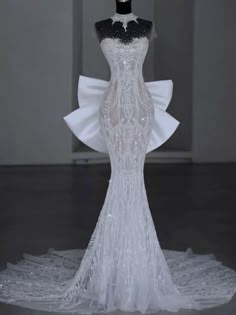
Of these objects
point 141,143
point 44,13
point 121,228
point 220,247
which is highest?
point 44,13

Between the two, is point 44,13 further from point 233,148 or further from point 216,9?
point 233,148

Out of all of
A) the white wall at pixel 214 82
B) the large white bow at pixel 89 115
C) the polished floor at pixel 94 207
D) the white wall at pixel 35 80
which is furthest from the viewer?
→ the white wall at pixel 214 82

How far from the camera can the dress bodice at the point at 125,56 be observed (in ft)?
11.9

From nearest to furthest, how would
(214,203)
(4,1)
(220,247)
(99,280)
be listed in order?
(99,280) → (220,247) → (214,203) → (4,1)

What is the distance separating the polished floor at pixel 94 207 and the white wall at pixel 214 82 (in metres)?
0.41

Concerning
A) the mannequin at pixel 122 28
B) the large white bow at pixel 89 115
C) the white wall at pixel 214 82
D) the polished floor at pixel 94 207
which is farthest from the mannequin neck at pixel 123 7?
the white wall at pixel 214 82

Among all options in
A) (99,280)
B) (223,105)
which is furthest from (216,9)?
(99,280)

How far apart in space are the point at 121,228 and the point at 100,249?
0.15m

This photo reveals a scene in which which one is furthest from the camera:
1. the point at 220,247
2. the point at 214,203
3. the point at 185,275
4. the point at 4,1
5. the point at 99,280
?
the point at 4,1

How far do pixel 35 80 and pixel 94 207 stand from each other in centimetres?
350

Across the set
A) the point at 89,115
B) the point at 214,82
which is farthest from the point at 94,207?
the point at 214,82

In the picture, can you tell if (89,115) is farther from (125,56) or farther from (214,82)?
(214,82)

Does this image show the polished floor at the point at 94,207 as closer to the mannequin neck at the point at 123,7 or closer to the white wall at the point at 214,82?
the white wall at the point at 214,82

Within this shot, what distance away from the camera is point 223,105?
9.84 m
